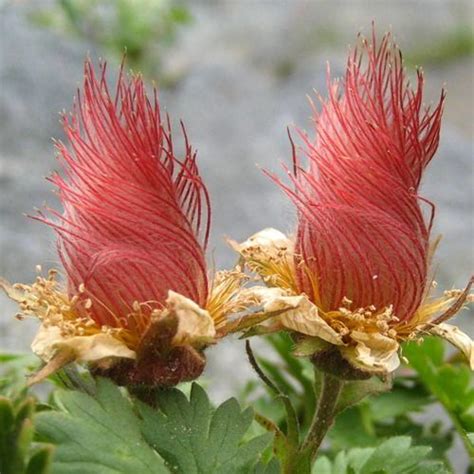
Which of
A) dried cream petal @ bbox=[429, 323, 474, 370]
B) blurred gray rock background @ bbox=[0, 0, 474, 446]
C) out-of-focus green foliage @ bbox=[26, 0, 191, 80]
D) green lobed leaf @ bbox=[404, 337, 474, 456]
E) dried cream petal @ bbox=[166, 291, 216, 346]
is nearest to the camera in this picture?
dried cream petal @ bbox=[166, 291, 216, 346]

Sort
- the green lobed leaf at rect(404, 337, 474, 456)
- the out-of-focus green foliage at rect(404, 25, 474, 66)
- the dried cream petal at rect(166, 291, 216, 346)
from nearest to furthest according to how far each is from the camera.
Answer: the dried cream petal at rect(166, 291, 216, 346)
the green lobed leaf at rect(404, 337, 474, 456)
the out-of-focus green foliage at rect(404, 25, 474, 66)

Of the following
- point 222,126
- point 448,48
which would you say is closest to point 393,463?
point 222,126

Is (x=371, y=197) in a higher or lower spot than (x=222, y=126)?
lower

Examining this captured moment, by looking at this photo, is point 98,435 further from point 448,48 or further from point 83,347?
point 448,48

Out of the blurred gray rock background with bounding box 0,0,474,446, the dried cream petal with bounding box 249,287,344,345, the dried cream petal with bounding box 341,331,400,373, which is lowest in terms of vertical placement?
the dried cream petal with bounding box 341,331,400,373

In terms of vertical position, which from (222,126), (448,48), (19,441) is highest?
(448,48)

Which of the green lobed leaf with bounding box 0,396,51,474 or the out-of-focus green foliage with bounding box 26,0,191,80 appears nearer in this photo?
→ the green lobed leaf with bounding box 0,396,51,474

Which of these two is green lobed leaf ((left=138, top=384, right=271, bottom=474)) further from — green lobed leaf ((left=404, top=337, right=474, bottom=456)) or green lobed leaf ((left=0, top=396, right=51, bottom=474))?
green lobed leaf ((left=404, top=337, right=474, bottom=456))

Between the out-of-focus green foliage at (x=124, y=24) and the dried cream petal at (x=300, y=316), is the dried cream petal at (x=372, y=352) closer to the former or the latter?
the dried cream petal at (x=300, y=316)

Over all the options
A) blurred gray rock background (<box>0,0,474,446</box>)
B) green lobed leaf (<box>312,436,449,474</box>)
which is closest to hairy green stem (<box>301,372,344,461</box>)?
green lobed leaf (<box>312,436,449,474</box>)
